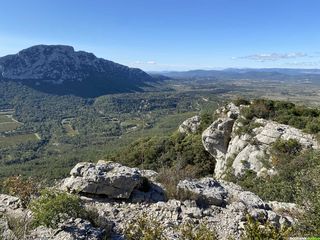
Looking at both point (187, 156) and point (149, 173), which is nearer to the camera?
point (149, 173)

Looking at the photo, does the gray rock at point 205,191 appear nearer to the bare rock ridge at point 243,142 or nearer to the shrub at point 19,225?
the shrub at point 19,225

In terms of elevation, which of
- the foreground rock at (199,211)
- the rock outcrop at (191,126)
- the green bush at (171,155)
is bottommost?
the green bush at (171,155)

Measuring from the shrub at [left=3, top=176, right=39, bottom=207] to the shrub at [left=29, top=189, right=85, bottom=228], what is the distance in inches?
84.5

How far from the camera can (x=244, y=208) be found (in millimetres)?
16375

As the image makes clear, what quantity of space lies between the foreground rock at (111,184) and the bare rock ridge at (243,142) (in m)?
18.2

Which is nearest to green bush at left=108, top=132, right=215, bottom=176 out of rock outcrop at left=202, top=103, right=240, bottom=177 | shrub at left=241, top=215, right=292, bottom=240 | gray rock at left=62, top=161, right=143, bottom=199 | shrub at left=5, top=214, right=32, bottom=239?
rock outcrop at left=202, top=103, right=240, bottom=177

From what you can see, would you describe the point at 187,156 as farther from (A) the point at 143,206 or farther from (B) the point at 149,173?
(A) the point at 143,206

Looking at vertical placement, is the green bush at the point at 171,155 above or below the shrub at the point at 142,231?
below

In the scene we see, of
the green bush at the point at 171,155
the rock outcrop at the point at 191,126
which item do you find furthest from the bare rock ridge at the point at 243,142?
the rock outcrop at the point at 191,126

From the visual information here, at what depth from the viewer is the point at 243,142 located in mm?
38094

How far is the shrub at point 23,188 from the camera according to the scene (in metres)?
15.9

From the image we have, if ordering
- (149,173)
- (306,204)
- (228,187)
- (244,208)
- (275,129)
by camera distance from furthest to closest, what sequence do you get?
1. (275,129)
2. (149,173)
3. (228,187)
4. (244,208)
5. (306,204)

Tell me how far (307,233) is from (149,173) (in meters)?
10.8

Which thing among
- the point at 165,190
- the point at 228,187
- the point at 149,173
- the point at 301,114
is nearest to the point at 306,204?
the point at 228,187
